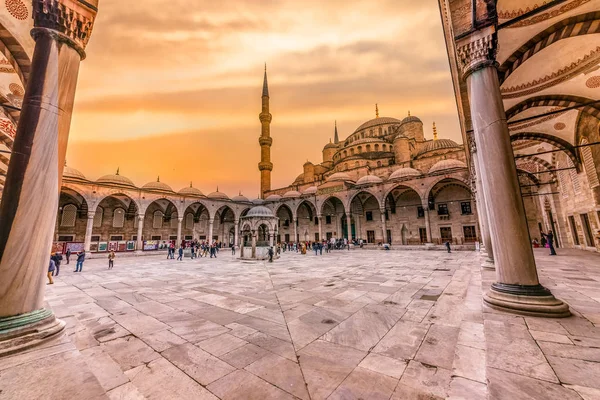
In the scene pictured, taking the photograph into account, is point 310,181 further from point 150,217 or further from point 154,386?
point 154,386

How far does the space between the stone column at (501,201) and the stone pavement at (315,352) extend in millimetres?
262

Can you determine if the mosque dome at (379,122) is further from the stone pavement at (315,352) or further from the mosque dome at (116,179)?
the stone pavement at (315,352)

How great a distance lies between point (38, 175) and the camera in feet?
9.20

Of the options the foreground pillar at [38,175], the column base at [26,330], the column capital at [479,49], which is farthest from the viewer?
the column capital at [479,49]

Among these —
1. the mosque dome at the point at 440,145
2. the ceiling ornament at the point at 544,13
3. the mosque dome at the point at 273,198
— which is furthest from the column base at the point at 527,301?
the mosque dome at the point at 273,198

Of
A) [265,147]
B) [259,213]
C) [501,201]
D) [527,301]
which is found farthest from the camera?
[265,147]

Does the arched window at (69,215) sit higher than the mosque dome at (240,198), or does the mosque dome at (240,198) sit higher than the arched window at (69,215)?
the mosque dome at (240,198)

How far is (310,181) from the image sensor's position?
34.1 meters

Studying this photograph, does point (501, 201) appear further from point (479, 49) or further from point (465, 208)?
point (465, 208)

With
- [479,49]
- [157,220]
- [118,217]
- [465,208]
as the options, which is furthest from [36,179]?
[157,220]

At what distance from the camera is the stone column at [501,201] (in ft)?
10.9

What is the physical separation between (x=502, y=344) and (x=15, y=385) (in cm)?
424

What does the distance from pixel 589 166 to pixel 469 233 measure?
12.6 m

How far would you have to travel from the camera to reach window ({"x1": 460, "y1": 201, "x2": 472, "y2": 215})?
22.0 metres
